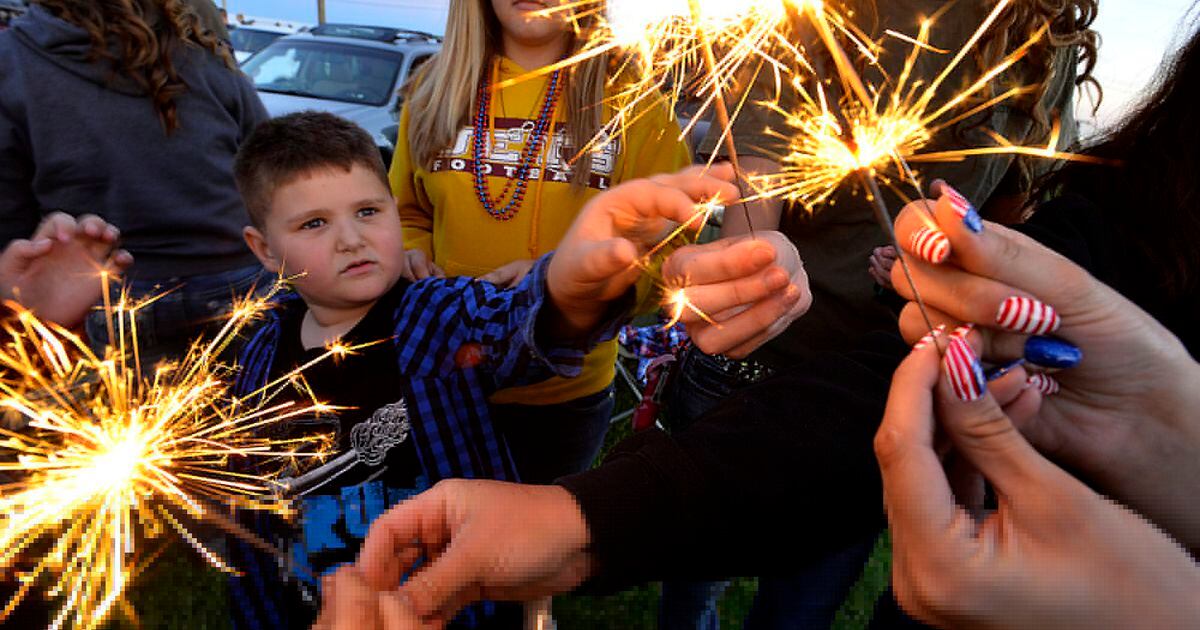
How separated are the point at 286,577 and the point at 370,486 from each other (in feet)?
0.96

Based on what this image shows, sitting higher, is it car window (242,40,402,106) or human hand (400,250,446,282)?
car window (242,40,402,106)

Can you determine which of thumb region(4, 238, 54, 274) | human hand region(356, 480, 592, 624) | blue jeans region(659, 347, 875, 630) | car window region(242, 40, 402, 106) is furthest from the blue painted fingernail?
car window region(242, 40, 402, 106)

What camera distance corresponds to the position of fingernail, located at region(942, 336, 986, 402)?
733mm

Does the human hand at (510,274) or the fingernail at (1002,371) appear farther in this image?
the human hand at (510,274)

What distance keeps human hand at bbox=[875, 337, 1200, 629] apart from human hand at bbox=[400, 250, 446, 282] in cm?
128

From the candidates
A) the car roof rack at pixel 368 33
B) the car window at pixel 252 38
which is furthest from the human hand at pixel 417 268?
the car window at pixel 252 38

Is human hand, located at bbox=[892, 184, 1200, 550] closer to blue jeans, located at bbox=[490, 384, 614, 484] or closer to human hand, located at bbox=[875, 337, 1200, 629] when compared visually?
human hand, located at bbox=[875, 337, 1200, 629]

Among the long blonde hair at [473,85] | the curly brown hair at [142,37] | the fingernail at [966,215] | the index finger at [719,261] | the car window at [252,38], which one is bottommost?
the fingernail at [966,215]

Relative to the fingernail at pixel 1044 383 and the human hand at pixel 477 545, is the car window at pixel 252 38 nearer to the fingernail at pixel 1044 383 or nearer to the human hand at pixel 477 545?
the human hand at pixel 477 545

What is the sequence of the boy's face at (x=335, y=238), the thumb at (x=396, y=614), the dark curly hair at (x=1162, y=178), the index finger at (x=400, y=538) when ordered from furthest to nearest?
1. the boy's face at (x=335, y=238)
2. the dark curly hair at (x=1162, y=178)
3. the index finger at (x=400, y=538)
4. the thumb at (x=396, y=614)

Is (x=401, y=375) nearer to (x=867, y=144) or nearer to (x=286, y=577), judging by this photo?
(x=286, y=577)

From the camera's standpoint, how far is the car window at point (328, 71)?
6.59m

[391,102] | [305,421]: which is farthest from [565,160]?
[391,102]

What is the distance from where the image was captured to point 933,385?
783 mm
